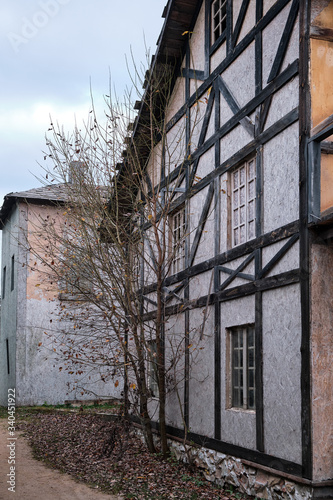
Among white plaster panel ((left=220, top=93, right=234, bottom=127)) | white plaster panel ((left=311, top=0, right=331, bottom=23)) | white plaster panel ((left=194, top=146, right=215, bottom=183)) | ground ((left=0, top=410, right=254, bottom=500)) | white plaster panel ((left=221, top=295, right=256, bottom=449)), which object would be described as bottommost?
ground ((left=0, top=410, right=254, bottom=500))

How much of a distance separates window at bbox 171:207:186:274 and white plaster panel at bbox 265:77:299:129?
3.80m

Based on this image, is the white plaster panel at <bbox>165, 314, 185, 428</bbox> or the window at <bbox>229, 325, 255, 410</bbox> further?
the white plaster panel at <bbox>165, 314, 185, 428</bbox>

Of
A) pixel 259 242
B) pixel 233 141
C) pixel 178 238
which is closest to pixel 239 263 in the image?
pixel 259 242

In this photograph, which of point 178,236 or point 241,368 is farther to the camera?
point 178,236

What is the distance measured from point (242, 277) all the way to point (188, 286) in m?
2.46

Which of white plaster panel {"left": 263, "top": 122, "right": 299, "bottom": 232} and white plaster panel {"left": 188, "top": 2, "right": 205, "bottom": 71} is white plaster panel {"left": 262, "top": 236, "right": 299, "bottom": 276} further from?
white plaster panel {"left": 188, "top": 2, "right": 205, "bottom": 71}

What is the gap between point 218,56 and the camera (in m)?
9.88

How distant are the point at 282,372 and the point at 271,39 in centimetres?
442

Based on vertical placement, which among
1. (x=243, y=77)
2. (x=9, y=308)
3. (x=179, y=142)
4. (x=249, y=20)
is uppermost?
(x=249, y=20)

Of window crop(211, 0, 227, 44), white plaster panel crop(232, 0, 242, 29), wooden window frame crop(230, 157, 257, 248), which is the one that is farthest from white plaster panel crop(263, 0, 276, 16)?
wooden window frame crop(230, 157, 257, 248)

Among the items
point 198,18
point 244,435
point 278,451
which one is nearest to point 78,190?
point 198,18

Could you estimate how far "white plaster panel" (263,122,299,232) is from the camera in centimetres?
712

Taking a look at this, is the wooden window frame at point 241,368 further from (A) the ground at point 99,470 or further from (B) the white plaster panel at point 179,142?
(B) the white plaster panel at point 179,142

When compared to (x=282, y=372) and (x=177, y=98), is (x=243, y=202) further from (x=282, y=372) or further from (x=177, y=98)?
(x=177, y=98)
